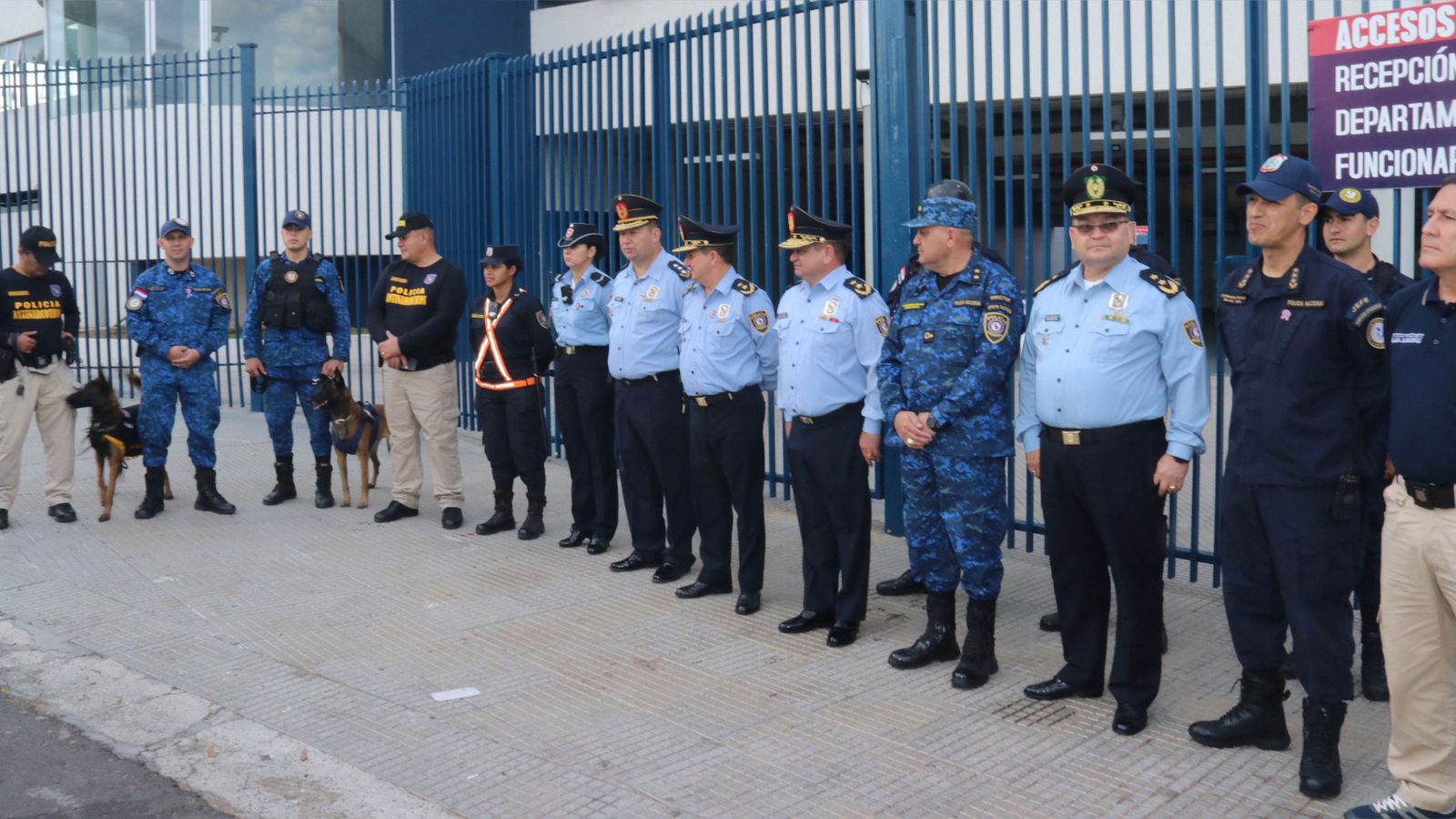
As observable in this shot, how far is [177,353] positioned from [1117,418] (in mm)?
6104

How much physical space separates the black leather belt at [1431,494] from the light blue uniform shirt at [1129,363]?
0.88m

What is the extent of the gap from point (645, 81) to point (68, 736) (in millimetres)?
5888

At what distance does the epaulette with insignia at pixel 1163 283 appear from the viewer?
4.73 m

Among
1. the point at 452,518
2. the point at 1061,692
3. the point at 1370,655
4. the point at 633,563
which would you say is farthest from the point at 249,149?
the point at 1370,655

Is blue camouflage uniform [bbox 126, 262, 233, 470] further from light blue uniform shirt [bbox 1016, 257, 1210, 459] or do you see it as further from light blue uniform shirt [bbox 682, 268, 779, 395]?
light blue uniform shirt [bbox 1016, 257, 1210, 459]

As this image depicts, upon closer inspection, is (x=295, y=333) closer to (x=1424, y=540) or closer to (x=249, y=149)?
(x=249, y=149)

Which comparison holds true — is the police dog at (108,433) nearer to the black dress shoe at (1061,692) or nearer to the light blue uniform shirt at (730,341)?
the light blue uniform shirt at (730,341)

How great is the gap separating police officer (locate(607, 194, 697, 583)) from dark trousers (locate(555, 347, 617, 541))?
409 mm

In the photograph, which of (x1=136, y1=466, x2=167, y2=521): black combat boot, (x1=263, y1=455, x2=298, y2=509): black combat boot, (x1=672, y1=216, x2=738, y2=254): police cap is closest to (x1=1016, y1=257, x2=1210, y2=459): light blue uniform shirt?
(x1=672, y1=216, x2=738, y2=254): police cap

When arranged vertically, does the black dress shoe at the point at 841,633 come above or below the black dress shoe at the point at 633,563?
below

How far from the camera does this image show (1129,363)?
4715 millimetres

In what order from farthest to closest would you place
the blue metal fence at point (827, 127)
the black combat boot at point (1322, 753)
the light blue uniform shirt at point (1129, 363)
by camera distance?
the blue metal fence at point (827, 127), the light blue uniform shirt at point (1129, 363), the black combat boot at point (1322, 753)

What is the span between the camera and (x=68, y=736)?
501cm

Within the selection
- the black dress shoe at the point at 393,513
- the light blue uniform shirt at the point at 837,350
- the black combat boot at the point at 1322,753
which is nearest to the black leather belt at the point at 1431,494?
the black combat boot at the point at 1322,753
